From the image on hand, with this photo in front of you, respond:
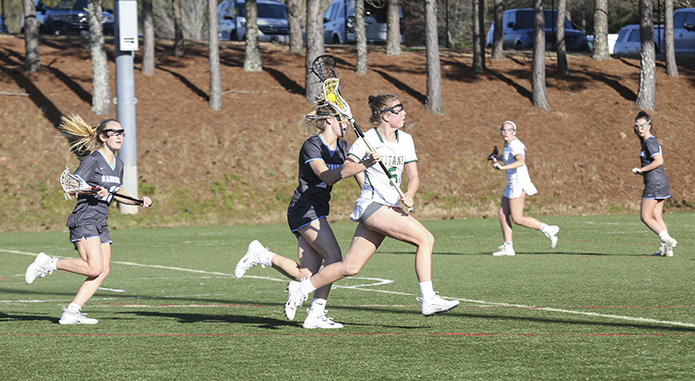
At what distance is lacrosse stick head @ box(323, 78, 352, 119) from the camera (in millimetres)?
7246

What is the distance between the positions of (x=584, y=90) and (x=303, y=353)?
2733 centimetres

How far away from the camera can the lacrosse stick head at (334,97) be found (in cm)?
725

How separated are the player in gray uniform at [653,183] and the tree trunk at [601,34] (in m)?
22.2

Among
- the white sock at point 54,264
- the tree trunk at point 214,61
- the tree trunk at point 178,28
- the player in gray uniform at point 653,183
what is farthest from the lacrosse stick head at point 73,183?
the tree trunk at point 178,28

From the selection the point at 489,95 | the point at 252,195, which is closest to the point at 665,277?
the point at 252,195

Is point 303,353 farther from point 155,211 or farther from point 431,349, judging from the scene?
point 155,211

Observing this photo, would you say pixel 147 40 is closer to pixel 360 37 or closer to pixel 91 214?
pixel 360 37

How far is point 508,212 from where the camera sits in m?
14.1

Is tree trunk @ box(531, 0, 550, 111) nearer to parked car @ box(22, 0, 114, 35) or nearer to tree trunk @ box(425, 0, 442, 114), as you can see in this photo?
tree trunk @ box(425, 0, 442, 114)

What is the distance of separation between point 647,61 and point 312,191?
25.1m

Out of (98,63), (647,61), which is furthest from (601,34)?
(98,63)

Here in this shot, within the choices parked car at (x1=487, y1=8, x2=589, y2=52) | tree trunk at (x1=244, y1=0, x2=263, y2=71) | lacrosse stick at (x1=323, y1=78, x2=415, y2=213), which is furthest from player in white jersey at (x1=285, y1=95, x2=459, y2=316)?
parked car at (x1=487, y1=8, x2=589, y2=52)

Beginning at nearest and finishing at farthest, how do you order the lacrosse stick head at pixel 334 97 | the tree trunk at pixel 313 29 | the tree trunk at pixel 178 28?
1. the lacrosse stick head at pixel 334 97
2. the tree trunk at pixel 313 29
3. the tree trunk at pixel 178 28

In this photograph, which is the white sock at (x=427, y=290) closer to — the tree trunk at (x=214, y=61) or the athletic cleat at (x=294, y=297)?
the athletic cleat at (x=294, y=297)
